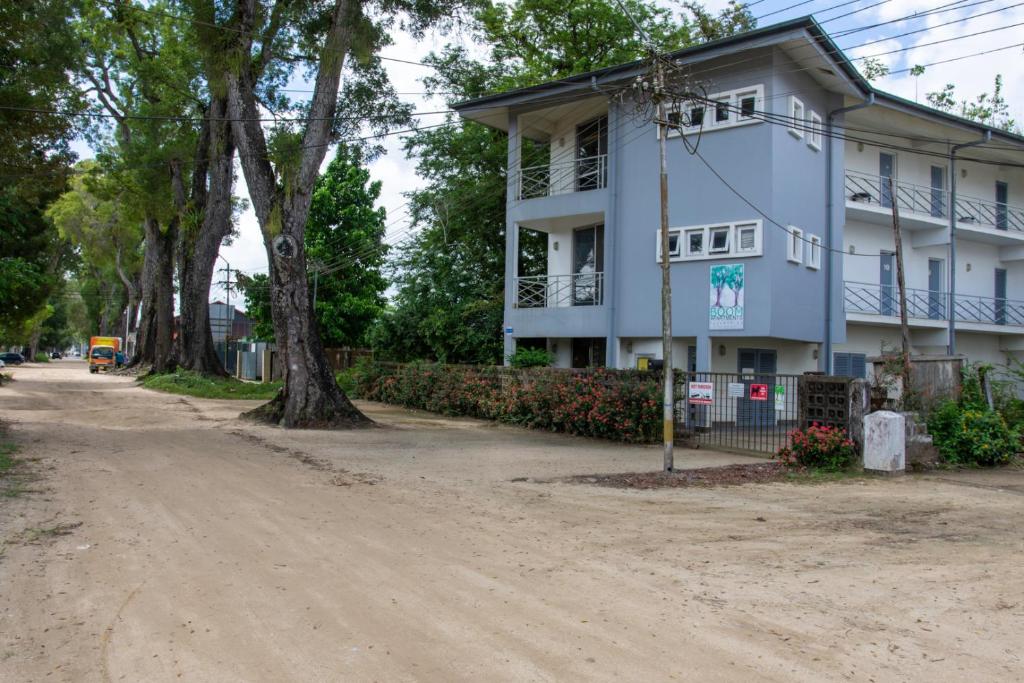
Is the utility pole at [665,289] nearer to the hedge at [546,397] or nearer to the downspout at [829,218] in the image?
the hedge at [546,397]

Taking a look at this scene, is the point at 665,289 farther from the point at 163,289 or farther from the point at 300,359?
the point at 163,289

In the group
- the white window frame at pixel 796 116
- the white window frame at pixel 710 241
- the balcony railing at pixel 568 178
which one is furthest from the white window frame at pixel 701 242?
the balcony railing at pixel 568 178

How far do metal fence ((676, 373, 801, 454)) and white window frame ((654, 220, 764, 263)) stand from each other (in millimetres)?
3398

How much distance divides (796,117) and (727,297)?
505 cm

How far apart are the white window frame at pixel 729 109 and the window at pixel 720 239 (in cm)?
255

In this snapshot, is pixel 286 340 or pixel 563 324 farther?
pixel 563 324

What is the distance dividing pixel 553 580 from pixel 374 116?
18155mm

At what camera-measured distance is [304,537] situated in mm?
7449

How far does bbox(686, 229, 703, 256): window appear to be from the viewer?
777 inches

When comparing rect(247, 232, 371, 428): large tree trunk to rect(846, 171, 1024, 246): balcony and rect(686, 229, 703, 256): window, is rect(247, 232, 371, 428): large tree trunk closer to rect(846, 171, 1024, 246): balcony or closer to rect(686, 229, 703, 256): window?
rect(686, 229, 703, 256): window

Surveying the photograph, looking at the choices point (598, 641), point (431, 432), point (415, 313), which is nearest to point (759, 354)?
point (431, 432)

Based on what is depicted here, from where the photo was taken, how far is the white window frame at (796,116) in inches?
758

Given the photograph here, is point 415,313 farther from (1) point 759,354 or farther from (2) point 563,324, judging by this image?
(1) point 759,354

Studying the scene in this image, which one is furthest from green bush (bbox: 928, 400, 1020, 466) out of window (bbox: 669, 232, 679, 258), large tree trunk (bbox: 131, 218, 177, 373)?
large tree trunk (bbox: 131, 218, 177, 373)
